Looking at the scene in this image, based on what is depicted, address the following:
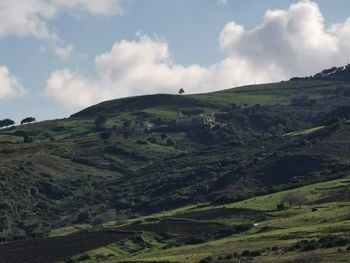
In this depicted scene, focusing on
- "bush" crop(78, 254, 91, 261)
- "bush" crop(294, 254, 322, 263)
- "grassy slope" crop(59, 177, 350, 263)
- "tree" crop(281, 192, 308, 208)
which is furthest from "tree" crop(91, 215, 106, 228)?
"bush" crop(294, 254, 322, 263)

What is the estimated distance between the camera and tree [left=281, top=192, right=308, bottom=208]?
152m

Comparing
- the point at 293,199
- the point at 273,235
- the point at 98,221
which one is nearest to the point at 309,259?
the point at 273,235

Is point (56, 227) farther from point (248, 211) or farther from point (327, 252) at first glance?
point (327, 252)

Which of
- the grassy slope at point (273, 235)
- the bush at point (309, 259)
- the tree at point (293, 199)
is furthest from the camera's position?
the tree at point (293, 199)

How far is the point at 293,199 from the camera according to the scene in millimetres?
154125

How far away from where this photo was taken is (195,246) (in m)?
121

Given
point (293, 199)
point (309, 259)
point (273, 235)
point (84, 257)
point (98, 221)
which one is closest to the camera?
point (309, 259)

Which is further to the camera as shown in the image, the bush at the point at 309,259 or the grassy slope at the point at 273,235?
the grassy slope at the point at 273,235

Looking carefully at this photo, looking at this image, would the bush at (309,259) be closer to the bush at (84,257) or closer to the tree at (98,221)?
the bush at (84,257)

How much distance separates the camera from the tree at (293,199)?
152 m

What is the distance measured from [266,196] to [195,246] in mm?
52675

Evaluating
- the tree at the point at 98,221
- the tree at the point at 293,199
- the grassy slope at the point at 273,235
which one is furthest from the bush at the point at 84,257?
the tree at the point at 98,221

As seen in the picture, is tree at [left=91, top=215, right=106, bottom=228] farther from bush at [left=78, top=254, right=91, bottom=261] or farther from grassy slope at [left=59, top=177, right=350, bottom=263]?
bush at [left=78, top=254, right=91, bottom=261]

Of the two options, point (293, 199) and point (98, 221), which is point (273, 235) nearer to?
point (293, 199)
